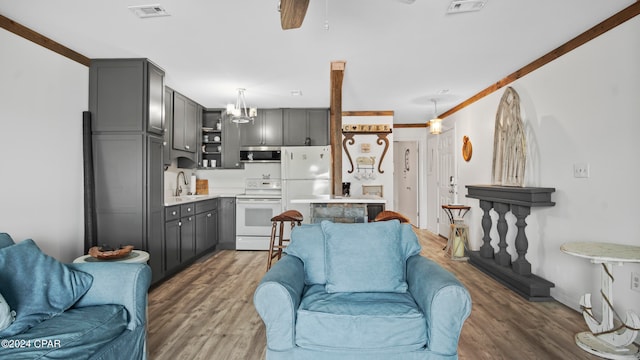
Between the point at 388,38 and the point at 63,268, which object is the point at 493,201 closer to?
the point at 388,38

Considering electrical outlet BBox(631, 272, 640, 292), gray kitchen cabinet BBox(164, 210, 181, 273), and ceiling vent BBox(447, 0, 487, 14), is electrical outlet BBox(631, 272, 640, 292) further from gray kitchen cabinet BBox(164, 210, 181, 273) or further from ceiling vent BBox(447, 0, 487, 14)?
gray kitchen cabinet BBox(164, 210, 181, 273)

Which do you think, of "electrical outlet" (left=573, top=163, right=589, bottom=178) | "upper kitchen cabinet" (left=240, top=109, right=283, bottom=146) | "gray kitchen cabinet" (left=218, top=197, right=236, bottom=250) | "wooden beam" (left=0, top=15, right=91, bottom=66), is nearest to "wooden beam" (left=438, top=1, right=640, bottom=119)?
"electrical outlet" (left=573, top=163, right=589, bottom=178)

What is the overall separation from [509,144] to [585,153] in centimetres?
106

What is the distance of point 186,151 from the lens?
506cm

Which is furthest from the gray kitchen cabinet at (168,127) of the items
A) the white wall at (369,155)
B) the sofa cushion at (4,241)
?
the white wall at (369,155)

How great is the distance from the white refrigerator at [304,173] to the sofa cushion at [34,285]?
3602 millimetres

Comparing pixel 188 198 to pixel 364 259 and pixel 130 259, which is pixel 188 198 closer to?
pixel 130 259

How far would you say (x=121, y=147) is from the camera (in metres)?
3.41

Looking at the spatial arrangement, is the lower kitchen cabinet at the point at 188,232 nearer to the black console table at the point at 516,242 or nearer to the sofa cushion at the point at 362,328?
the sofa cushion at the point at 362,328

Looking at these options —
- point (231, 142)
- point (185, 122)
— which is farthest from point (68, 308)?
point (231, 142)

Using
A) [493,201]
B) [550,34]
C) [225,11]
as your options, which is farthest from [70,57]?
[493,201]

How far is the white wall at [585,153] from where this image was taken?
252 centimetres

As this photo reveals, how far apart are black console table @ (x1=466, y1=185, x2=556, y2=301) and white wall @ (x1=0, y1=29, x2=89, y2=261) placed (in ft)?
14.7

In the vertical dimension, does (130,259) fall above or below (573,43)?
below
